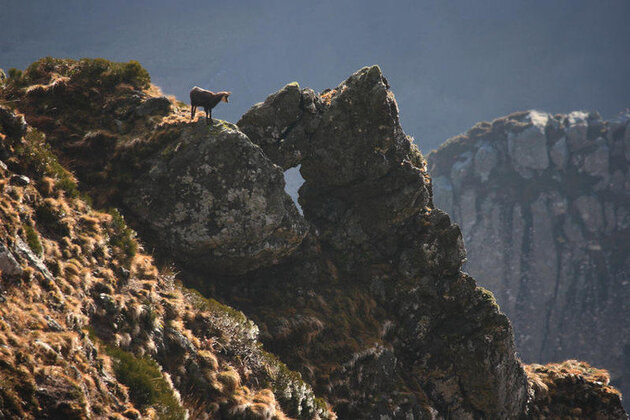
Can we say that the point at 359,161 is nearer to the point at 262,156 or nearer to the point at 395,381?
the point at 262,156

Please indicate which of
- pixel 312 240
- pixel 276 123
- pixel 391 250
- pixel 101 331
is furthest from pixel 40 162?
pixel 391 250

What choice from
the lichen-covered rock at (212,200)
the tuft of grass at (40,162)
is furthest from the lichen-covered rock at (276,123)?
the tuft of grass at (40,162)

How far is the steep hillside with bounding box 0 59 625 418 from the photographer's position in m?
16.7

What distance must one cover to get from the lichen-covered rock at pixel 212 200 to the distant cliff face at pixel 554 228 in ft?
387

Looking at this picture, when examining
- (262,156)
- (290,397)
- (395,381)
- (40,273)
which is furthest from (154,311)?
(395,381)

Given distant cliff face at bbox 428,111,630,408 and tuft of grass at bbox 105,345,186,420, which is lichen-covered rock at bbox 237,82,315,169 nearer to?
tuft of grass at bbox 105,345,186,420

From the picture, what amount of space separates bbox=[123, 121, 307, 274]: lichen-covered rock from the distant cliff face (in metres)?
118

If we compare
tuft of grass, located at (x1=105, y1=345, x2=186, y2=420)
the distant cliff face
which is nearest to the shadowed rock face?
tuft of grass, located at (x1=105, y1=345, x2=186, y2=420)

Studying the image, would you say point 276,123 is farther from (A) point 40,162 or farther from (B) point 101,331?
(B) point 101,331

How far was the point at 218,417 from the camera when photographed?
1085 centimetres

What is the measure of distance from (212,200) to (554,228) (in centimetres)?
13447

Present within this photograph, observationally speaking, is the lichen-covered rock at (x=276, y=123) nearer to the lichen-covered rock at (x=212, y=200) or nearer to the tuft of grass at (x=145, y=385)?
the lichen-covered rock at (x=212, y=200)

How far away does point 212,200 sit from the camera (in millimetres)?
17031

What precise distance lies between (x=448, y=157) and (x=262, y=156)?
146 m
